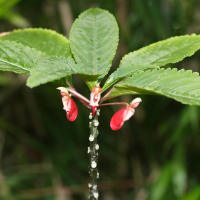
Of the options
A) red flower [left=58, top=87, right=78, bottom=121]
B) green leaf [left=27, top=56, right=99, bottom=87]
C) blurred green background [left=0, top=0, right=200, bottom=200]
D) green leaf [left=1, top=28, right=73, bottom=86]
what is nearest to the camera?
green leaf [left=27, top=56, right=99, bottom=87]

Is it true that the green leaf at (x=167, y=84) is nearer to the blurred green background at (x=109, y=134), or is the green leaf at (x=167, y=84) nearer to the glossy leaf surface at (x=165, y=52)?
the glossy leaf surface at (x=165, y=52)

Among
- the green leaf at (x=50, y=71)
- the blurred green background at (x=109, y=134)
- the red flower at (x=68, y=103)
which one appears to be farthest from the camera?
the blurred green background at (x=109, y=134)

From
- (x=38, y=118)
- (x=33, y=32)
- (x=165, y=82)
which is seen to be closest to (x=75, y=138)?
(x=38, y=118)

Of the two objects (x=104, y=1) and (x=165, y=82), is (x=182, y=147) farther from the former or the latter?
(x=165, y=82)

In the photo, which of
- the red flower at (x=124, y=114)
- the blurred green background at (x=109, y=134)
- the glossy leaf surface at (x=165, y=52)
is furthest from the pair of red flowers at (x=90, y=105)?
the blurred green background at (x=109, y=134)

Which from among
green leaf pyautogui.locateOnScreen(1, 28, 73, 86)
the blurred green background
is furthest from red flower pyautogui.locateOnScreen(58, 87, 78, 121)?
the blurred green background

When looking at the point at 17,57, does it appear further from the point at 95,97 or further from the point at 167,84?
the point at 167,84

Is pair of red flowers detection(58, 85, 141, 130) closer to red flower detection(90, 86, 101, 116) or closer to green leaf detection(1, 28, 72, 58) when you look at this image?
red flower detection(90, 86, 101, 116)

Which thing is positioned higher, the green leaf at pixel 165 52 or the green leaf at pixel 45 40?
the green leaf at pixel 45 40

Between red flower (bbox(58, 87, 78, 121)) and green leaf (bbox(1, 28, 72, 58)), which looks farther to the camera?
green leaf (bbox(1, 28, 72, 58))
